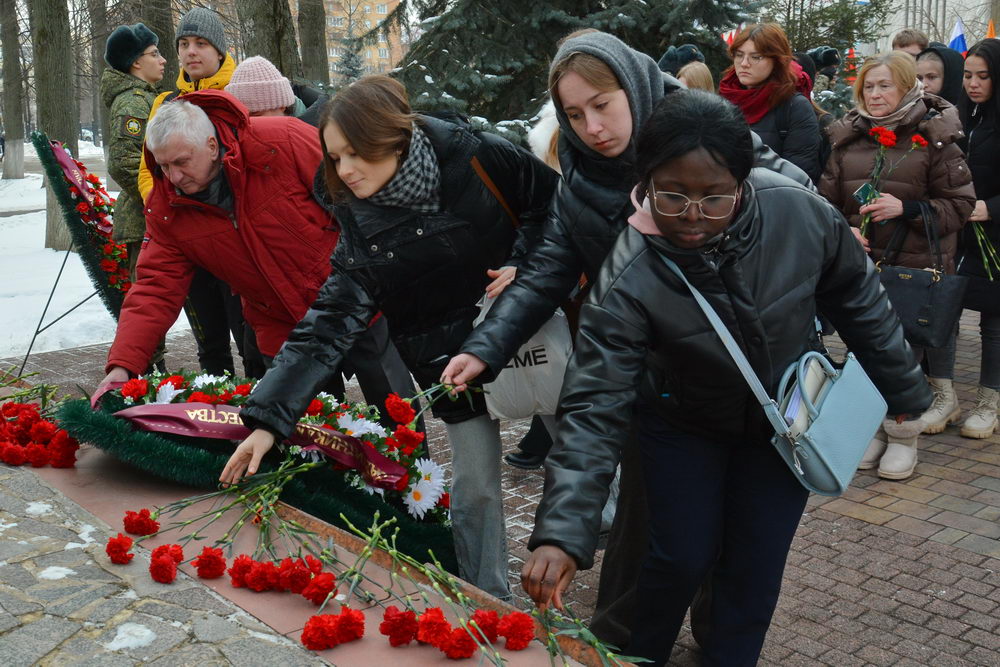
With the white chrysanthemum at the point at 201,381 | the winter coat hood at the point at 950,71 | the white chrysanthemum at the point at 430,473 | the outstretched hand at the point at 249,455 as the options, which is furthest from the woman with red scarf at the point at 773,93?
the outstretched hand at the point at 249,455

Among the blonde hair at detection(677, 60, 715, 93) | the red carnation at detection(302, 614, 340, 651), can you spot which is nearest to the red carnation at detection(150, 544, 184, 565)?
the red carnation at detection(302, 614, 340, 651)

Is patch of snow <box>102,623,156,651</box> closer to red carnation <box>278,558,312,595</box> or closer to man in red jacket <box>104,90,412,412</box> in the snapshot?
red carnation <box>278,558,312,595</box>

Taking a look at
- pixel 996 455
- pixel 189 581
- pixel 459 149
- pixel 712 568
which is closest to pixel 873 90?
pixel 996 455

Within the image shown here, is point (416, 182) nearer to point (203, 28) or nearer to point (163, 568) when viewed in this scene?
point (163, 568)

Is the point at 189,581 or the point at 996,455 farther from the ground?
the point at 189,581

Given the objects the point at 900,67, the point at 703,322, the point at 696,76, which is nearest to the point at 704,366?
the point at 703,322

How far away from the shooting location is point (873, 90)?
5492 mm

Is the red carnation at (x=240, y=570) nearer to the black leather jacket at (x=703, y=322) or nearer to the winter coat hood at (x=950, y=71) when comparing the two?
the black leather jacket at (x=703, y=322)

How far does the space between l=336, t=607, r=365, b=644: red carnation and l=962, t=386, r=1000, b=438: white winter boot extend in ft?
15.0

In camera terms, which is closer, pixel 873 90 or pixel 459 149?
pixel 459 149

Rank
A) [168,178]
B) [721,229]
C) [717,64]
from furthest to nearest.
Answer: [717,64], [168,178], [721,229]

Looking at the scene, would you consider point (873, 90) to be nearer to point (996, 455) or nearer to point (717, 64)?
point (996, 455)

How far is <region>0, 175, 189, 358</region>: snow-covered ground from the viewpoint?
373 inches

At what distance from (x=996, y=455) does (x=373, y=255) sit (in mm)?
4009
